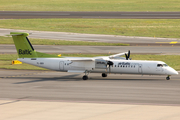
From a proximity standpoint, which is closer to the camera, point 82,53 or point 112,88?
point 112,88

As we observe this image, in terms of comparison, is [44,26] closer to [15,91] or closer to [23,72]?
[23,72]

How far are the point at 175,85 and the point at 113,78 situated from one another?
817cm

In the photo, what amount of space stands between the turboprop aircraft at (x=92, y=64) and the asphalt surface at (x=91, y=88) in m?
1.05

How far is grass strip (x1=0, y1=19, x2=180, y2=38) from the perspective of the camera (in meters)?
79.1

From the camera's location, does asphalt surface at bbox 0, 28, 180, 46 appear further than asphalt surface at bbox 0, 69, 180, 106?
Yes

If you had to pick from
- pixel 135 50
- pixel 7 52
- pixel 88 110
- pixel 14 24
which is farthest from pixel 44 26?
pixel 88 110

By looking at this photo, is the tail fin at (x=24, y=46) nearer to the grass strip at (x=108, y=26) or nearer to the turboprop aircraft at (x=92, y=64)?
the turboprop aircraft at (x=92, y=64)

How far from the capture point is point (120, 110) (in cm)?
2225

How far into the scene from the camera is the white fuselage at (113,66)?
35.7 metres
